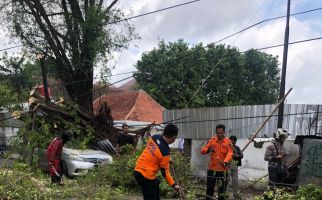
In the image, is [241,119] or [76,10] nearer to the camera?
[241,119]

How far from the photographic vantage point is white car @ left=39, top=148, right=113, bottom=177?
1241 cm

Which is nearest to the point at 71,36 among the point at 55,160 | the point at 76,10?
the point at 76,10

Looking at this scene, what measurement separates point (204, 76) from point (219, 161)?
24099 mm

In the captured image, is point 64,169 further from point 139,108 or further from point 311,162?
point 139,108

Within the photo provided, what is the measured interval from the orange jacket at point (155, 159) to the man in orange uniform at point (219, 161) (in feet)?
8.13

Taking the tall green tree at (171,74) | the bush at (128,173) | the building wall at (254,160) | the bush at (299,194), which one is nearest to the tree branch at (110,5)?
the building wall at (254,160)

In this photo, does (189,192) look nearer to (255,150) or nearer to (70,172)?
(255,150)

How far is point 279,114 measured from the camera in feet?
38.1

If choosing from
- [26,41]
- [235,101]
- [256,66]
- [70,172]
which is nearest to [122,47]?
[26,41]

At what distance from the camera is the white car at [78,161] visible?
40.7 ft

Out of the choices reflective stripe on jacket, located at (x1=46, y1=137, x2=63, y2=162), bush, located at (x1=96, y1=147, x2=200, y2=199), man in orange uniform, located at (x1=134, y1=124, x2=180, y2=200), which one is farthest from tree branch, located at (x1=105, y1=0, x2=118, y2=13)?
man in orange uniform, located at (x1=134, y1=124, x2=180, y2=200)

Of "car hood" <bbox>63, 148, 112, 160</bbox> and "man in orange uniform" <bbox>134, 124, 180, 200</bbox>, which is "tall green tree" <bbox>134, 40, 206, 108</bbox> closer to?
"car hood" <bbox>63, 148, 112, 160</bbox>

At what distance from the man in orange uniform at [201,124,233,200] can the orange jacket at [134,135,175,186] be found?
2.48 meters

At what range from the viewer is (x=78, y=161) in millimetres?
12555
